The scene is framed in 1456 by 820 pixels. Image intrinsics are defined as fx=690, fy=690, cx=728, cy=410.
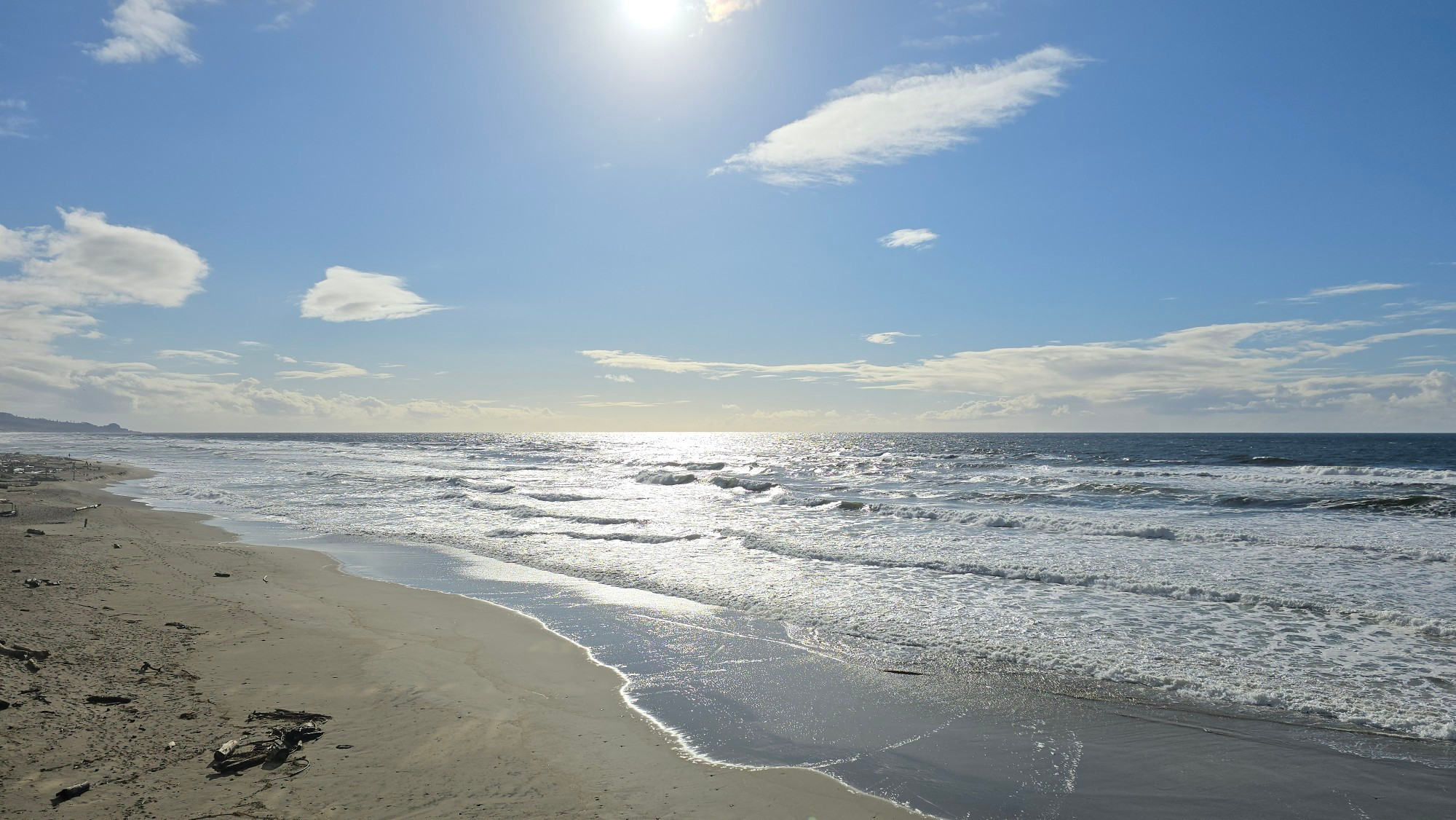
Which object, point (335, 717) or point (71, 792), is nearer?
point (71, 792)

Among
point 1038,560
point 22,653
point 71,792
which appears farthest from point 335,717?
point 1038,560

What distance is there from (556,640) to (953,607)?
6.81 m

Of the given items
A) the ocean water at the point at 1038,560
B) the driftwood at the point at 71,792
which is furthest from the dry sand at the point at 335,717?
the ocean water at the point at 1038,560

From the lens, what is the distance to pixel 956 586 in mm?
13930

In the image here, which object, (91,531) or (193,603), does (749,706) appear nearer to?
(193,603)

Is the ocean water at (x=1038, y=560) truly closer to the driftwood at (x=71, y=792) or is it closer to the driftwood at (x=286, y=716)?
the driftwood at (x=286, y=716)

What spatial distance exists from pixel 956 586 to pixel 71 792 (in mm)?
12992

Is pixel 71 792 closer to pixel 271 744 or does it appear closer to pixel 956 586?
pixel 271 744

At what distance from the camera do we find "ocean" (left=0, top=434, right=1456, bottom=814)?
7.93 meters

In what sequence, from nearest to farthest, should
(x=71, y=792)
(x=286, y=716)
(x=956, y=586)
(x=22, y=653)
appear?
(x=71, y=792), (x=286, y=716), (x=22, y=653), (x=956, y=586)

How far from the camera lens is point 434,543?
1966 centimetres

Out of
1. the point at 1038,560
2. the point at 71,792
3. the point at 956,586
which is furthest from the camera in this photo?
the point at 1038,560

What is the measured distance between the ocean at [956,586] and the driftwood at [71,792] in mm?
4541

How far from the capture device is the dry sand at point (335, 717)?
498 cm
